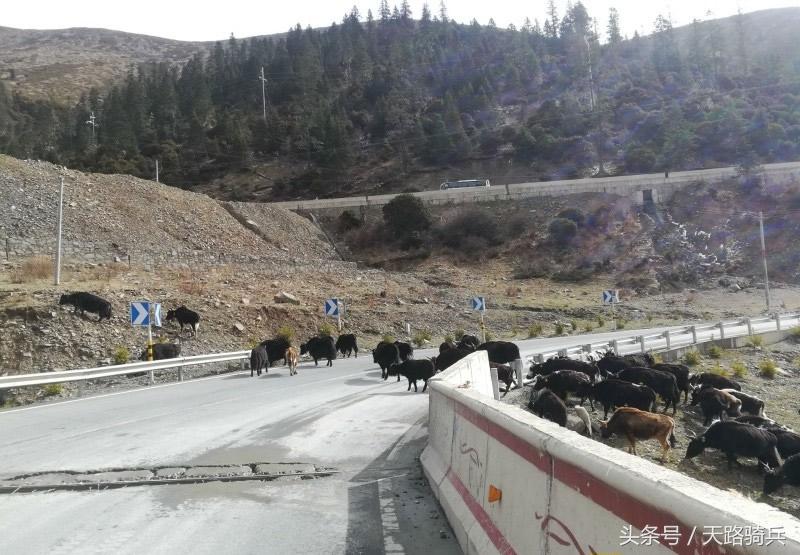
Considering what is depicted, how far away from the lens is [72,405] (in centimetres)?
1600

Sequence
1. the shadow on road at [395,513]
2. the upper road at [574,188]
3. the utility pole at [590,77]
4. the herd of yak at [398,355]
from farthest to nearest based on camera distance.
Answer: the utility pole at [590,77] < the upper road at [574,188] < the herd of yak at [398,355] < the shadow on road at [395,513]

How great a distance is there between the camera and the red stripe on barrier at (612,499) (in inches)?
99.1

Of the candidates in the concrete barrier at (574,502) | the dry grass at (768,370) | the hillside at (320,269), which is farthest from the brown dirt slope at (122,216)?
the concrete barrier at (574,502)

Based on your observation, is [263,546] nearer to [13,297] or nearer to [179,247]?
[13,297]

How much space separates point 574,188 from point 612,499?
71469 mm

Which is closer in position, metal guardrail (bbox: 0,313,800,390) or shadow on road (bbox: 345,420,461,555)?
shadow on road (bbox: 345,420,461,555)

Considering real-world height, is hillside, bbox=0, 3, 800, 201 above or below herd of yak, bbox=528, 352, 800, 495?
above

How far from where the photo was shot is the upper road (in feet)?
226

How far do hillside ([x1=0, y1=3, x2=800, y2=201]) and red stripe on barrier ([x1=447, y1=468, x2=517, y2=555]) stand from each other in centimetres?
7468

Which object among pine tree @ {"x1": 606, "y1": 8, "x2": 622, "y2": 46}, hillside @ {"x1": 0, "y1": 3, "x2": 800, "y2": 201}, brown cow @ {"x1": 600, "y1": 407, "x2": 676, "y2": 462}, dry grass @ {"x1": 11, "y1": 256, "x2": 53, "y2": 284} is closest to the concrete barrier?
brown cow @ {"x1": 600, "y1": 407, "x2": 676, "y2": 462}

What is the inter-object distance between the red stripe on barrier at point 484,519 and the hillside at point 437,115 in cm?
7468

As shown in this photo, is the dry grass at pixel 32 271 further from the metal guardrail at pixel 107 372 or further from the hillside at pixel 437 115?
the hillside at pixel 437 115

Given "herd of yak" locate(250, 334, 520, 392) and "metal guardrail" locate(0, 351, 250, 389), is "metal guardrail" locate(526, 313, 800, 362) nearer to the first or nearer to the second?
"herd of yak" locate(250, 334, 520, 392)

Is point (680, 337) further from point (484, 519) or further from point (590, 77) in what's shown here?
point (590, 77)
